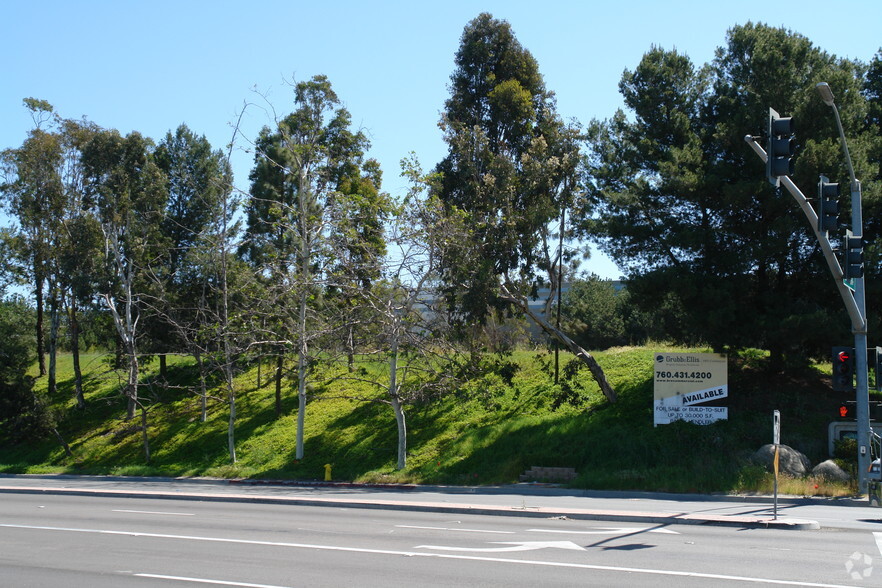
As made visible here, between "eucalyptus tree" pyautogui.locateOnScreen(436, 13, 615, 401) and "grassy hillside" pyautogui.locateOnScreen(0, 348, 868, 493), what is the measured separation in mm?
2862

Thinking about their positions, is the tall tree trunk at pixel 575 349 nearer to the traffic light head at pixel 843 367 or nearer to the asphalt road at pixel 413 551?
the traffic light head at pixel 843 367

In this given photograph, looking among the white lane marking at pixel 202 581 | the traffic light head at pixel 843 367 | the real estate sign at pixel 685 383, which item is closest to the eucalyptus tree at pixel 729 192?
the real estate sign at pixel 685 383

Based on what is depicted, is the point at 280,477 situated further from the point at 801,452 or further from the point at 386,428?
the point at 801,452

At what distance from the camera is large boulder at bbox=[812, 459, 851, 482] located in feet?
65.1

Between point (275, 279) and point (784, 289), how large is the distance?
17.9m

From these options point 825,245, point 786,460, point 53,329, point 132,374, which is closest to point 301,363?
point 132,374

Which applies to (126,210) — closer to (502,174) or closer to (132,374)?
(132,374)

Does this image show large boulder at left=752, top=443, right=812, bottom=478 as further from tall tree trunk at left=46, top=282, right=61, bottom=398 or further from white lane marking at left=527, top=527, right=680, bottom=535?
tall tree trunk at left=46, top=282, right=61, bottom=398

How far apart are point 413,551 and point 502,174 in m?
17.6

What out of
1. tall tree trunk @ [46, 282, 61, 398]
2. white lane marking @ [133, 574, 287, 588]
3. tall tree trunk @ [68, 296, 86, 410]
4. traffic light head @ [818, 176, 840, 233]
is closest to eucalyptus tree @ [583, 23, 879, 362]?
traffic light head @ [818, 176, 840, 233]

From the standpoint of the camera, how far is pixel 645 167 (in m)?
27.7

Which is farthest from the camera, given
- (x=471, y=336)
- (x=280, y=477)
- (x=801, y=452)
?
(x=471, y=336)

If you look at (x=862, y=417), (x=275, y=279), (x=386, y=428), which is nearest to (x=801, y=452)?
(x=862, y=417)

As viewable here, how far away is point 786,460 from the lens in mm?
20828
